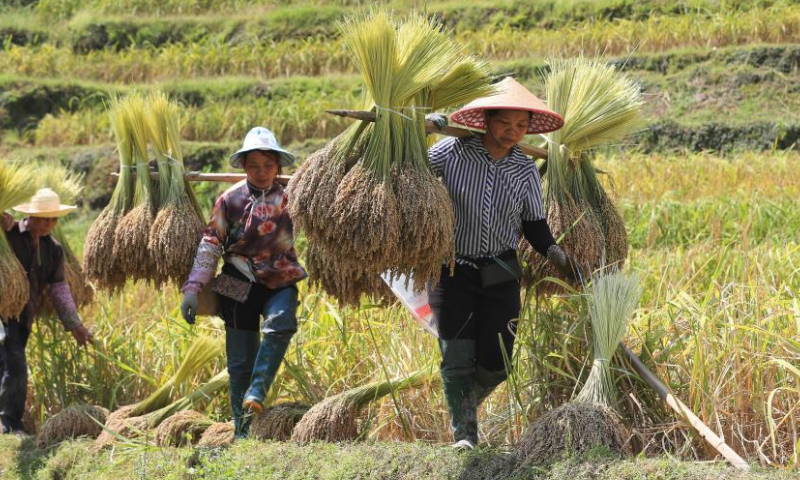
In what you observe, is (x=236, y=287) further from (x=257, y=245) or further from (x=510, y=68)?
(x=510, y=68)

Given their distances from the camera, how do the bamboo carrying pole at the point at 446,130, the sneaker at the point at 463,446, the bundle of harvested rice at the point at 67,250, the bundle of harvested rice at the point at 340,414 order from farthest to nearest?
the bundle of harvested rice at the point at 67,250, the bundle of harvested rice at the point at 340,414, the sneaker at the point at 463,446, the bamboo carrying pole at the point at 446,130

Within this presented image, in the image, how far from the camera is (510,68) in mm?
14023

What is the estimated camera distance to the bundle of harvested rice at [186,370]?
212 inches

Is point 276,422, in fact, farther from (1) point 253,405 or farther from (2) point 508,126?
(2) point 508,126

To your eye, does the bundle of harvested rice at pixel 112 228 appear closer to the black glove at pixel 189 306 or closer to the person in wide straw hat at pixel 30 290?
the person in wide straw hat at pixel 30 290

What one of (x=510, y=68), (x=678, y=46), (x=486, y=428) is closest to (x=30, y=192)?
(x=486, y=428)

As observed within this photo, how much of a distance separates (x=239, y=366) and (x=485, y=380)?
1.11 meters

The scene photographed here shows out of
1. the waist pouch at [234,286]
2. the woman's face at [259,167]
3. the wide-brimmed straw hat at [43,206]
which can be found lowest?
the waist pouch at [234,286]

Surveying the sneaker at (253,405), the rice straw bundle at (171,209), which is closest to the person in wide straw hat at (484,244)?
the sneaker at (253,405)

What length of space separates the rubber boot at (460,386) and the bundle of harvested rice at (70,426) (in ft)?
5.81

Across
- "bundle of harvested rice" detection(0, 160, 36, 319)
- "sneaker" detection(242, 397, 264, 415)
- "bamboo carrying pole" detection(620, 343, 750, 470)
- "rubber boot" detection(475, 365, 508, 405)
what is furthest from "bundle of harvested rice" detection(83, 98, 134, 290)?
"bamboo carrying pole" detection(620, 343, 750, 470)

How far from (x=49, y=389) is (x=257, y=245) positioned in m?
1.79

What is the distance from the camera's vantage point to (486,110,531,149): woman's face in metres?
4.29

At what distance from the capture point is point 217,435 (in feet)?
16.1
